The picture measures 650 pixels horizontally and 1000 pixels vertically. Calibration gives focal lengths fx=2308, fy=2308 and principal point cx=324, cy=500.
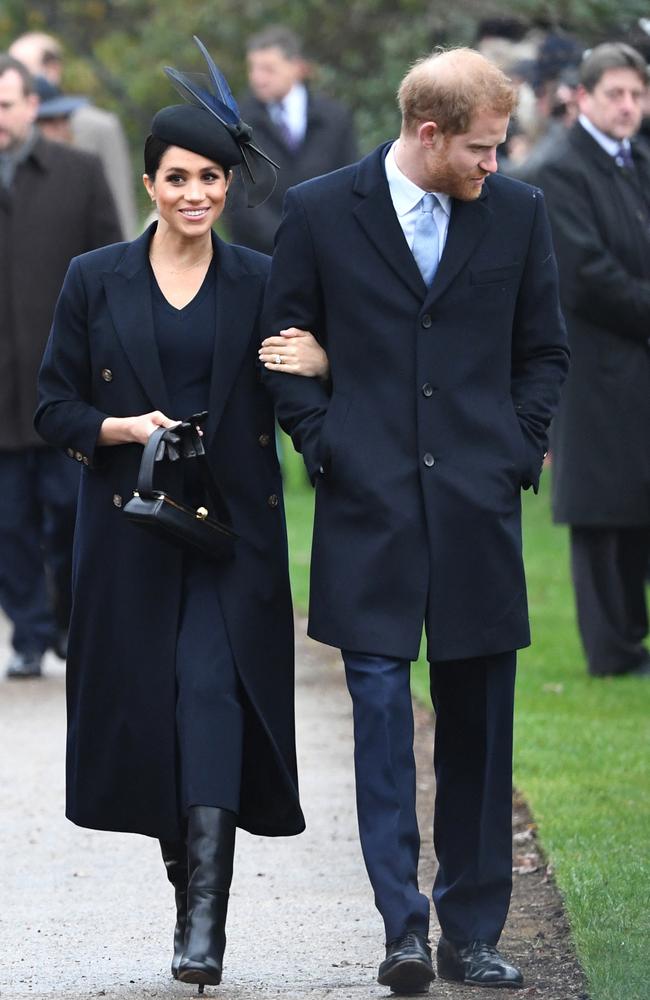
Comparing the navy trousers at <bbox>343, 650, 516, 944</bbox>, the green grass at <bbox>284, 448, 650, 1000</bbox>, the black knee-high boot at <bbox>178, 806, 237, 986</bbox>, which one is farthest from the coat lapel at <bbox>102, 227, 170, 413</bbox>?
the green grass at <bbox>284, 448, 650, 1000</bbox>

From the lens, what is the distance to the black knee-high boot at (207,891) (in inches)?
183

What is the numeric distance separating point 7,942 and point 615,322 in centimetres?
379

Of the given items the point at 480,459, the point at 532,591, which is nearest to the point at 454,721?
the point at 480,459

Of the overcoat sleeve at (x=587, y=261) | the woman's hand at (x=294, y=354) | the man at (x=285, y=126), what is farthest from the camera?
the man at (x=285, y=126)

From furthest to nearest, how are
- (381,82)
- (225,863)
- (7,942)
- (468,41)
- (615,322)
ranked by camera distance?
(381,82) < (468,41) < (615,322) < (7,942) < (225,863)

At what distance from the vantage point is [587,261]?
Result: 26.9 feet

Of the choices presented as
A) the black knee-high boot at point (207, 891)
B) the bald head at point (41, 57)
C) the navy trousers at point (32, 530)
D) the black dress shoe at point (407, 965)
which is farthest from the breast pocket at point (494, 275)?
the bald head at point (41, 57)

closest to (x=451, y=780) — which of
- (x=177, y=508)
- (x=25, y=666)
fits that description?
(x=177, y=508)

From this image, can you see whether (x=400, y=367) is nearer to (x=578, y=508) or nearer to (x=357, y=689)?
(x=357, y=689)

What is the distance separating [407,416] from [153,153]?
817 mm

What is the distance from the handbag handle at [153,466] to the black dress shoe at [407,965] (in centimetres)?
100

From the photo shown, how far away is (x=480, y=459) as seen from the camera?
4867mm

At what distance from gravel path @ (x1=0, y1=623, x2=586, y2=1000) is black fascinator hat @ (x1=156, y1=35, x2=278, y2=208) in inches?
67.3

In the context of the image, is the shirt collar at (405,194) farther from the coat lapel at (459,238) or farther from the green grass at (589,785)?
the green grass at (589,785)
